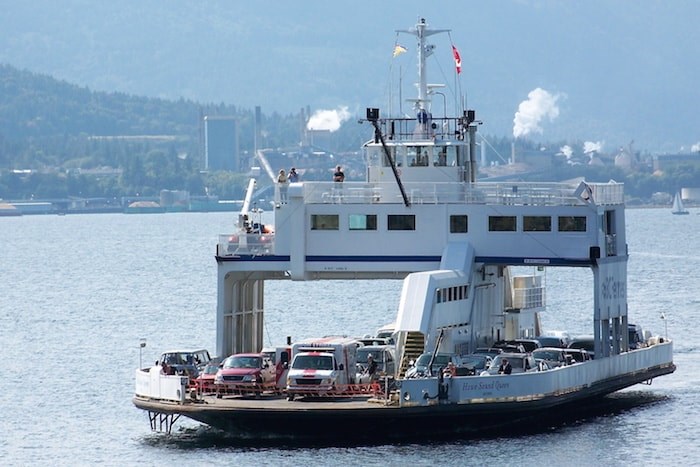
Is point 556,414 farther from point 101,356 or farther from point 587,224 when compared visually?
point 101,356

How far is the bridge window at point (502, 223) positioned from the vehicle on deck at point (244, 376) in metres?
7.12

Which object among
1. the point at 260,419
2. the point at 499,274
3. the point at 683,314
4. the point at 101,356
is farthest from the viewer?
the point at 683,314

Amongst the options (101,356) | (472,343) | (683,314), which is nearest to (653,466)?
(472,343)

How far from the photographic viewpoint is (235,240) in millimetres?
49281

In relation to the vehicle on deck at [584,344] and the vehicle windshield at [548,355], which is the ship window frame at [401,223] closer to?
the vehicle windshield at [548,355]

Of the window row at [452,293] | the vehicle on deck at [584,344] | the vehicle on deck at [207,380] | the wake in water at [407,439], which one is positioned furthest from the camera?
the vehicle on deck at [584,344]

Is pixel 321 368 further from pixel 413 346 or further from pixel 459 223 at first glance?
pixel 459 223

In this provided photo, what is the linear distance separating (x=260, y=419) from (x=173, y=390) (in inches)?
100

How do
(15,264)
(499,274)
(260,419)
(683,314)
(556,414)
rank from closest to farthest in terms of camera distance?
(260,419) → (556,414) → (499,274) → (683,314) → (15,264)

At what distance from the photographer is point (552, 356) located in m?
48.9

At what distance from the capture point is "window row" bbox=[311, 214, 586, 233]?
1925 inches

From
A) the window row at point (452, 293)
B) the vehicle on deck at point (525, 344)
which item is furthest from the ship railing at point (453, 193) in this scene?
→ the vehicle on deck at point (525, 344)

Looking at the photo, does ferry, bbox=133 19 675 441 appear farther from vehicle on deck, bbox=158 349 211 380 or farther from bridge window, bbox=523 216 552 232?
vehicle on deck, bbox=158 349 211 380

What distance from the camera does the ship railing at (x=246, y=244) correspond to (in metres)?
49.2
